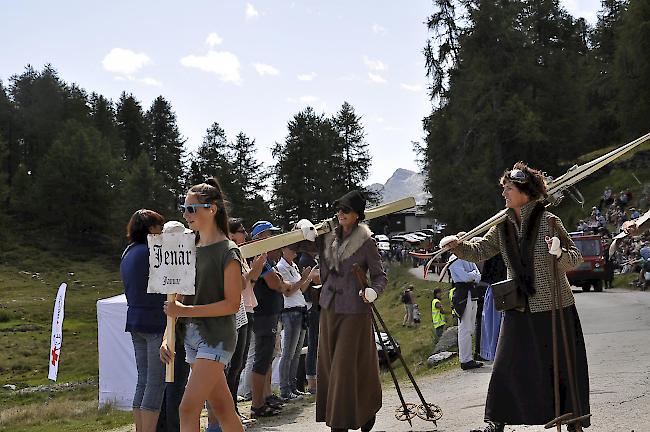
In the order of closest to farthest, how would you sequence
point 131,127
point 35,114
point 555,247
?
point 555,247, point 35,114, point 131,127

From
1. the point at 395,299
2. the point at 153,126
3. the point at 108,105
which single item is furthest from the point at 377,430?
the point at 108,105

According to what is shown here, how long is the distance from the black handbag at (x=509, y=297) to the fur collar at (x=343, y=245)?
57.7 inches

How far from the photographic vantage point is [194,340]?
5602mm

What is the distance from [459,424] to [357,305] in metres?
1.55

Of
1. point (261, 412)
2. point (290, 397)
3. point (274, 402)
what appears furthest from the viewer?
point (290, 397)

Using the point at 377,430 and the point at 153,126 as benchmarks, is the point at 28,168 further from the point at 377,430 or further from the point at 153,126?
the point at 377,430

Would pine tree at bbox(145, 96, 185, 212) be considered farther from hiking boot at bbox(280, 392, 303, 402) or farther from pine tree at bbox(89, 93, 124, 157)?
hiking boot at bbox(280, 392, 303, 402)

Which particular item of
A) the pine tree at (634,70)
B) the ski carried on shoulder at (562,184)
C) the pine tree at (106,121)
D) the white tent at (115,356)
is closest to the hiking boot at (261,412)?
the ski carried on shoulder at (562,184)

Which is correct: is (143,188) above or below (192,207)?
above

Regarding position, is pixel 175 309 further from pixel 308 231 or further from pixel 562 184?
pixel 562 184

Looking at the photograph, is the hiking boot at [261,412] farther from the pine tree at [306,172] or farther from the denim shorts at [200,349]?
the pine tree at [306,172]

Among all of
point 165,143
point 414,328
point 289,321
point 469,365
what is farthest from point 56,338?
point 165,143

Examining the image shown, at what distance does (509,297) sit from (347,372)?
1.65 metres

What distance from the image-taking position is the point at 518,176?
21.4 ft
